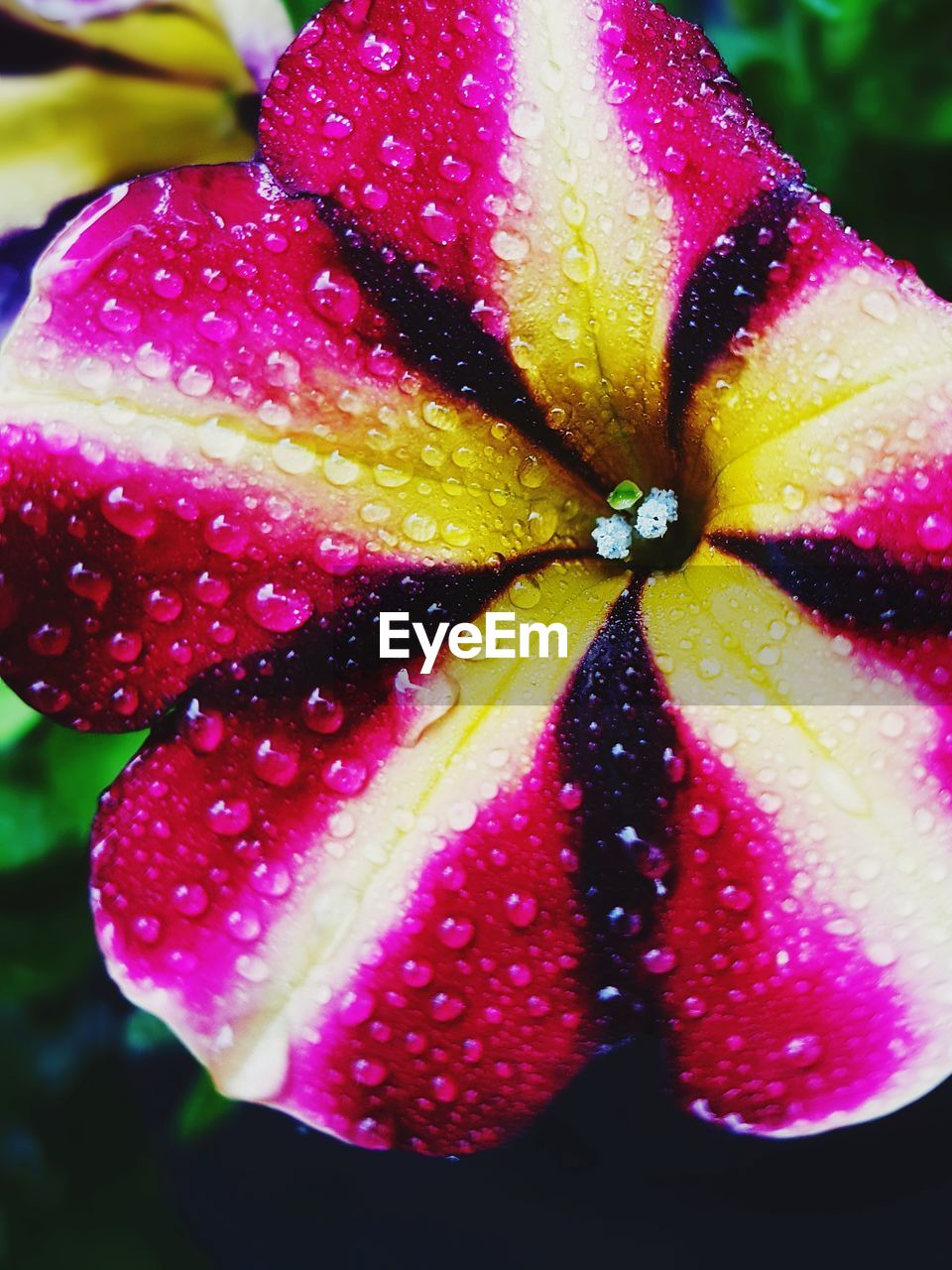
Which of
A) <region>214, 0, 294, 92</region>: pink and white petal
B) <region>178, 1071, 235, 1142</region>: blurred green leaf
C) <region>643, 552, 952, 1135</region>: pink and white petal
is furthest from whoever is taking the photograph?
<region>178, 1071, 235, 1142</region>: blurred green leaf

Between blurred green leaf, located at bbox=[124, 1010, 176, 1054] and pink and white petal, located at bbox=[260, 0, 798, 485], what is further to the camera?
blurred green leaf, located at bbox=[124, 1010, 176, 1054]

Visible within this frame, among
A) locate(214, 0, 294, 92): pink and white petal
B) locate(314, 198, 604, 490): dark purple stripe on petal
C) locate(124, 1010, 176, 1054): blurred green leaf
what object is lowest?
locate(124, 1010, 176, 1054): blurred green leaf

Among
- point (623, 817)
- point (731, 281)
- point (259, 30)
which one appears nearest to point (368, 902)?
point (623, 817)

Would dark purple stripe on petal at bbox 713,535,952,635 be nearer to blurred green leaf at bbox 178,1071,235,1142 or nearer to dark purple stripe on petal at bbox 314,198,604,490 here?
dark purple stripe on petal at bbox 314,198,604,490

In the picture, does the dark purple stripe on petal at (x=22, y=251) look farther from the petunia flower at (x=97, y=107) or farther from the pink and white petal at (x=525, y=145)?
the pink and white petal at (x=525, y=145)

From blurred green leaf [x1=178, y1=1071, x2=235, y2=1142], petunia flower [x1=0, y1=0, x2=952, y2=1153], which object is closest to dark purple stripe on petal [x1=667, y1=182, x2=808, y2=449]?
petunia flower [x1=0, y1=0, x2=952, y2=1153]
